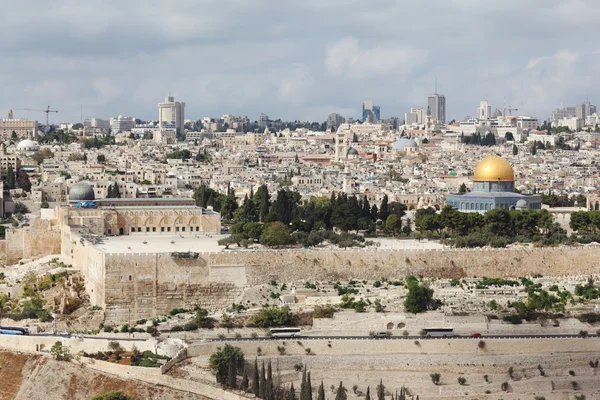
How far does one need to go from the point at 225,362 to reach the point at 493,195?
76.8 ft

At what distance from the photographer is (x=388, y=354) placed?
1287 inches

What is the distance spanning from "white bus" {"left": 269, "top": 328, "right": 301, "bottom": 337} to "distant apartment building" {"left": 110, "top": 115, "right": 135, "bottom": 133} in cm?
13823

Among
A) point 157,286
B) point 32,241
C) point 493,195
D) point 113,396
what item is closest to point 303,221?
point 32,241

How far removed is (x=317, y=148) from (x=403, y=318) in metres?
82.7

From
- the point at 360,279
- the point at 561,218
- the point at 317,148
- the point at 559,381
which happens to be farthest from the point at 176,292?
the point at 317,148

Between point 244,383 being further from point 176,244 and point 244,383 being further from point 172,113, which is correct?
point 172,113

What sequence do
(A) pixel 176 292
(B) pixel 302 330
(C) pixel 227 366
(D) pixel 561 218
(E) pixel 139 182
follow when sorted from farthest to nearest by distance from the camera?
(E) pixel 139 182 < (D) pixel 561 218 < (A) pixel 176 292 < (B) pixel 302 330 < (C) pixel 227 366

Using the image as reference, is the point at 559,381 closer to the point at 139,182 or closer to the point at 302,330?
the point at 302,330

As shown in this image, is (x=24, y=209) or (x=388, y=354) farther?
(x=24, y=209)

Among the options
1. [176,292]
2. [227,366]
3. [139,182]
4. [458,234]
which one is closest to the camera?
[227,366]

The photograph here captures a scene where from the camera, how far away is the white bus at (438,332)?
111ft

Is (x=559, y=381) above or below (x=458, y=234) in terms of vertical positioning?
below

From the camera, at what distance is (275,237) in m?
40.8

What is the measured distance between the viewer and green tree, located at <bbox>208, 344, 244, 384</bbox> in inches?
1202
